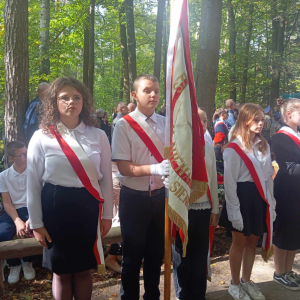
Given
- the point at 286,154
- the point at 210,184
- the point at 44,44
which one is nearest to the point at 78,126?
the point at 210,184

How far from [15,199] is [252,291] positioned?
3.00 metres

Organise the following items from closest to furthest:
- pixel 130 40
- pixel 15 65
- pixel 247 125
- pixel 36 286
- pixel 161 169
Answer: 1. pixel 161 169
2. pixel 247 125
3. pixel 36 286
4. pixel 15 65
5. pixel 130 40

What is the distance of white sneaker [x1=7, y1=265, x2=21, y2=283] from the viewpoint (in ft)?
13.9

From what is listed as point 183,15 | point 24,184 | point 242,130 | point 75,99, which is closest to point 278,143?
point 242,130

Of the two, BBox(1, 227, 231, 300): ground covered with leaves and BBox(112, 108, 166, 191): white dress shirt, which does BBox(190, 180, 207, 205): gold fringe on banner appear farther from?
BBox(1, 227, 231, 300): ground covered with leaves

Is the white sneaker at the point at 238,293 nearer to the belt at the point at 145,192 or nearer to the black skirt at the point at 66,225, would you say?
the belt at the point at 145,192

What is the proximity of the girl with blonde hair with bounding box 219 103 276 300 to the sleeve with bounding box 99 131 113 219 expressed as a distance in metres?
1.21

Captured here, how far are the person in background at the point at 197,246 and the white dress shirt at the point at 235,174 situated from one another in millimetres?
228

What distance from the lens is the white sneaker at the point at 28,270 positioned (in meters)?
4.29

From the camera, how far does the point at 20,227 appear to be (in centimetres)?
401

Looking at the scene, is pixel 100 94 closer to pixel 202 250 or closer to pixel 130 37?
pixel 130 37

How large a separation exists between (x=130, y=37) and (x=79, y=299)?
543 inches

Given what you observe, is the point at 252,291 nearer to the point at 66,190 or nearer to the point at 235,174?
the point at 235,174

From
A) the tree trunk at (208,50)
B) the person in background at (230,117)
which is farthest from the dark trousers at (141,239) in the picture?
the person in background at (230,117)
